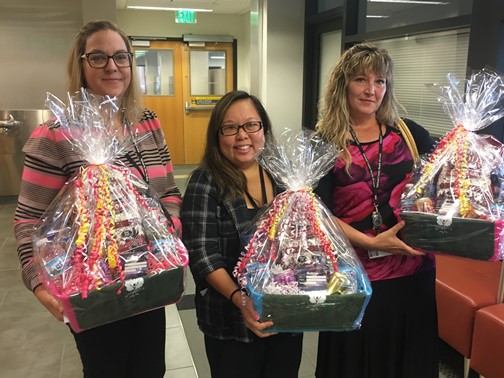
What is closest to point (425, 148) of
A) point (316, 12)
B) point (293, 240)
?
point (293, 240)

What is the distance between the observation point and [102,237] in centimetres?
114

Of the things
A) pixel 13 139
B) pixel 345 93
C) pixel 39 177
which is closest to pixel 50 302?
pixel 39 177

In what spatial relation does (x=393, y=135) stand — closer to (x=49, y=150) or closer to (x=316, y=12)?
(x=49, y=150)

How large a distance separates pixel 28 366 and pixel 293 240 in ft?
6.84

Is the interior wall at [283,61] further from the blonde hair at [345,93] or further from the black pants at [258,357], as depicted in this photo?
the black pants at [258,357]

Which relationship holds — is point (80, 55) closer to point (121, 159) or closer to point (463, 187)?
point (121, 159)

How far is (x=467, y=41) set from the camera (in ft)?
9.80

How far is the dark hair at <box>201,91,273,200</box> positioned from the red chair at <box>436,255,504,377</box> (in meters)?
1.26

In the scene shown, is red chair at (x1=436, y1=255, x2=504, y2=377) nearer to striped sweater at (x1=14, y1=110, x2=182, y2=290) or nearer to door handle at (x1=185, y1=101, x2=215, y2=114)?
striped sweater at (x1=14, y1=110, x2=182, y2=290)

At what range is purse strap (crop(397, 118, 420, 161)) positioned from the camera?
1.57m

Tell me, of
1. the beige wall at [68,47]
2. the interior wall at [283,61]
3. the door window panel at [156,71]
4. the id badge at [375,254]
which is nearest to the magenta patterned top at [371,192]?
the id badge at [375,254]

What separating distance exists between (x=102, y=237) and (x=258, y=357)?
68 centimetres

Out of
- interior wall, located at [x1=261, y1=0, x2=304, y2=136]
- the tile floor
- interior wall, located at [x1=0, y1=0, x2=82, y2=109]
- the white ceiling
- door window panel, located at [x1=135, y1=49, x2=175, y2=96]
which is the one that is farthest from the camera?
door window panel, located at [x1=135, y1=49, x2=175, y2=96]

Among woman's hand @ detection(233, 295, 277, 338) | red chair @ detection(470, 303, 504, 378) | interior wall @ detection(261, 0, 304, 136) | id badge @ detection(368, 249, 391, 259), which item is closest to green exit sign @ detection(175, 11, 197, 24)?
interior wall @ detection(261, 0, 304, 136)
